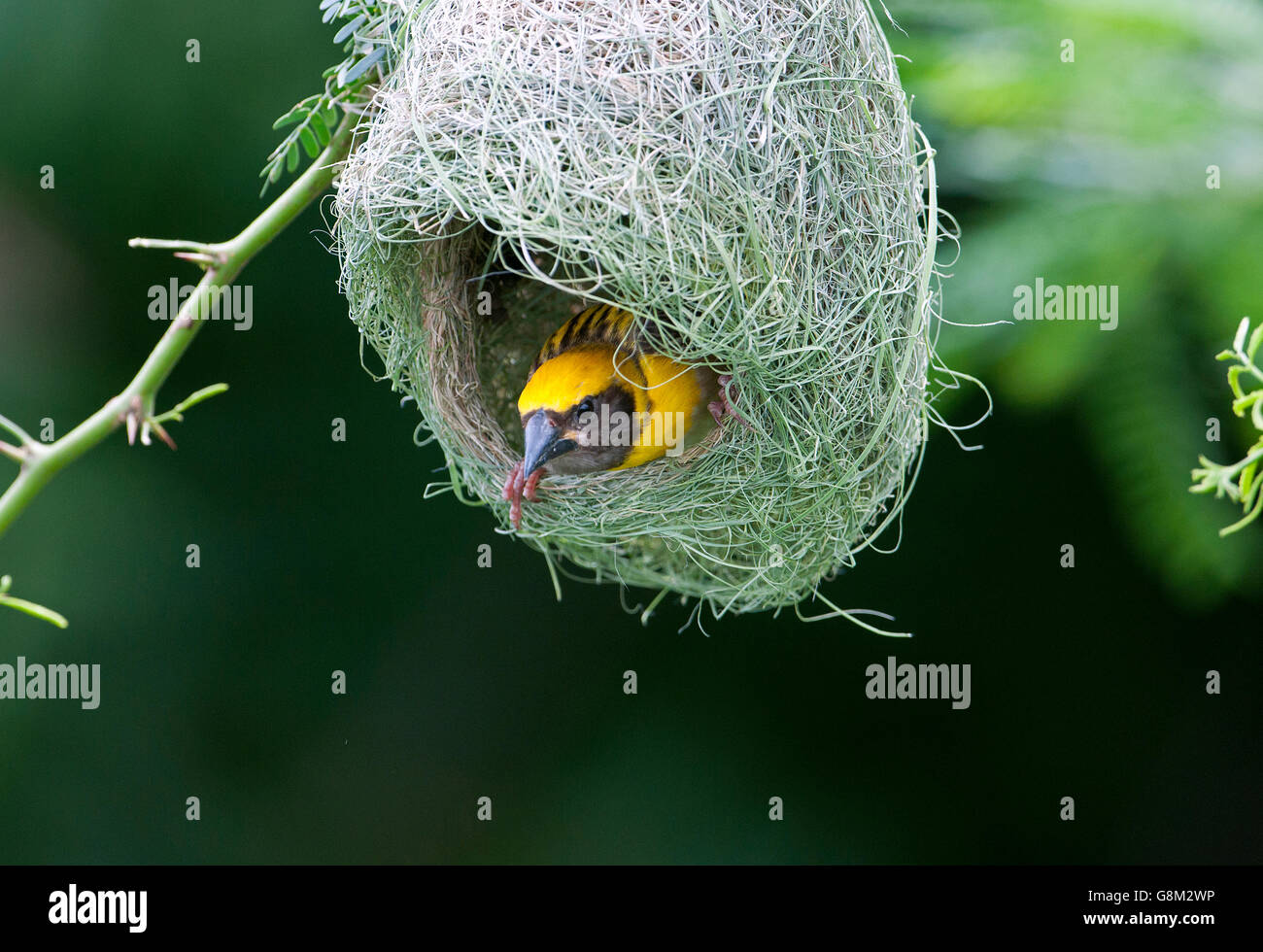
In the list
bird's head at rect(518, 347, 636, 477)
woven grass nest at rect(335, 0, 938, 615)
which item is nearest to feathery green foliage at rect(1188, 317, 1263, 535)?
woven grass nest at rect(335, 0, 938, 615)

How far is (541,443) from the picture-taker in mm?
1582

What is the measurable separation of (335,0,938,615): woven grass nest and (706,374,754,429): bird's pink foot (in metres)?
0.02

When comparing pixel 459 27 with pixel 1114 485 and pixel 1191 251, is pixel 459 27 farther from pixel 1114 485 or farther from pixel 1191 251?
pixel 1114 485

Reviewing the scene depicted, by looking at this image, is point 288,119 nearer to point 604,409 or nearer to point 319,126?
point 319,126

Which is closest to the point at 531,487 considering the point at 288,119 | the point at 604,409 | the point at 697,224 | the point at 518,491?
the point at 518,491

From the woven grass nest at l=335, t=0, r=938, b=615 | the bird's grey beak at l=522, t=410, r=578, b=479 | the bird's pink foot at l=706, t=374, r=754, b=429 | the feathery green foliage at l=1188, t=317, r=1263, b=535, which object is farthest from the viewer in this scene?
the bird's grey beak at l=522, t=410, r=578, b=479

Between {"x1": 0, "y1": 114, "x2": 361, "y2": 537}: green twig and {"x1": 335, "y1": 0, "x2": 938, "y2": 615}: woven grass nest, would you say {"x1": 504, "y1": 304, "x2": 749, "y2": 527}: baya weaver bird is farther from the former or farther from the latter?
{"x1": 0, "y1": 114, "x2": 361, "y2": 537}: green twig

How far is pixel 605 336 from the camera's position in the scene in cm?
179

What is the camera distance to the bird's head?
1610 mm

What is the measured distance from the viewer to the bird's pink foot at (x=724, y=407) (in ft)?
4.83

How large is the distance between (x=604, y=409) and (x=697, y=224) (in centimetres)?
43

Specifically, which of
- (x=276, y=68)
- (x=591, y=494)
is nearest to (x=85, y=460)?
(x=276, y=68)

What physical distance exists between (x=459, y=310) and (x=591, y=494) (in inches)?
14.6

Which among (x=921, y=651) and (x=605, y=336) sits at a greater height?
(x=605, y=336)
